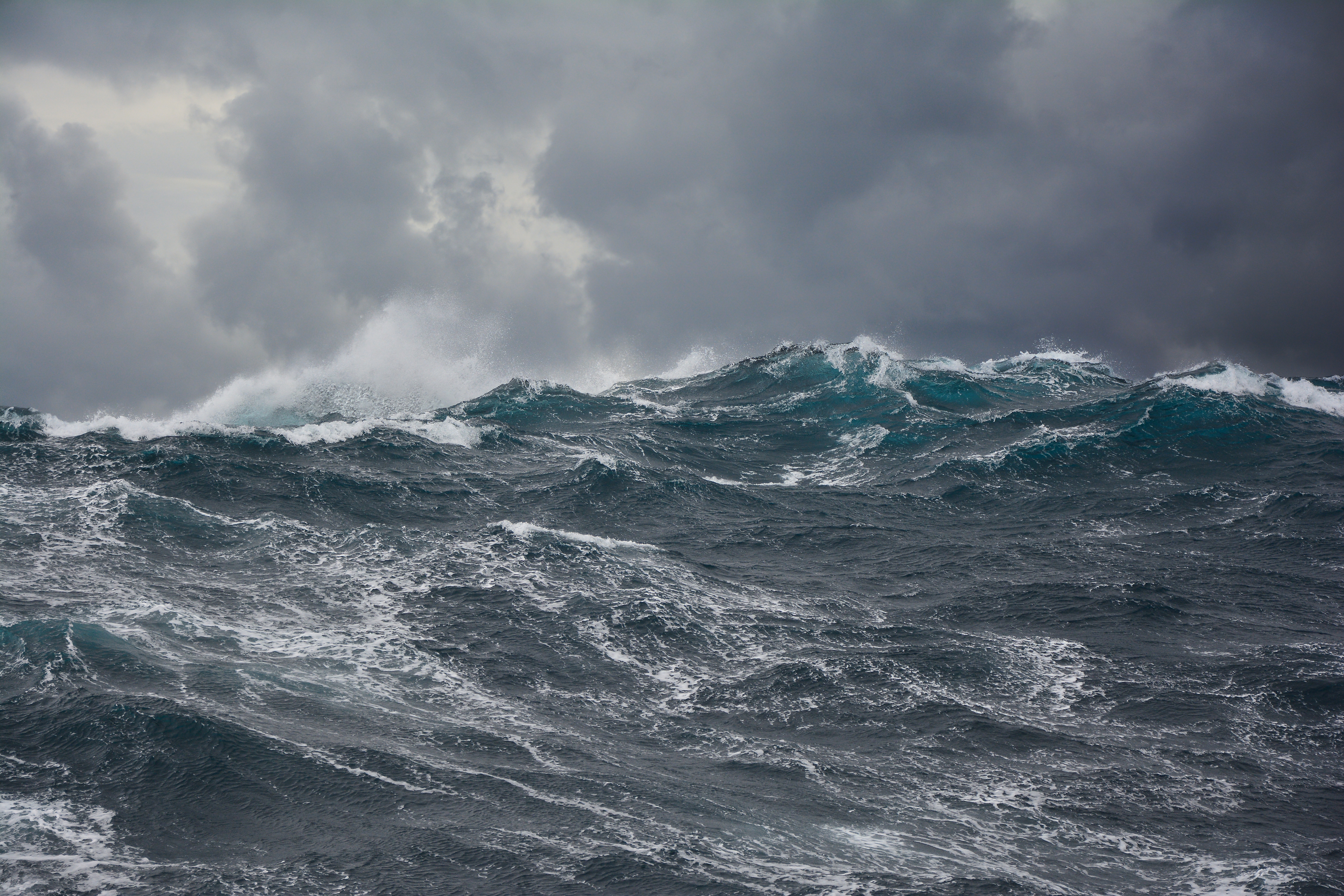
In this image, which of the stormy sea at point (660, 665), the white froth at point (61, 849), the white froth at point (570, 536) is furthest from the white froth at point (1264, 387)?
the white froth at point (61, 849)

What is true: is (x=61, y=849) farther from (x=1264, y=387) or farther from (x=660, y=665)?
(x=1264, y=387)

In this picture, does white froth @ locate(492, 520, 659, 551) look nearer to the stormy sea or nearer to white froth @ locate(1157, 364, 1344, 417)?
the stormy sea

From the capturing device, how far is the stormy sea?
2356cm

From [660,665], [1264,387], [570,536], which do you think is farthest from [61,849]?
[1264,387]

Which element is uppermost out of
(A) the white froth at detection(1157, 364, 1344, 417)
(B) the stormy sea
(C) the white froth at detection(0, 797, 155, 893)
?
(A) the white froth at detection(1157, 364, 1344, 417)

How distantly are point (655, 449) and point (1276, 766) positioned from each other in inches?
1861

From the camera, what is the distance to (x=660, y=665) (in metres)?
36.3

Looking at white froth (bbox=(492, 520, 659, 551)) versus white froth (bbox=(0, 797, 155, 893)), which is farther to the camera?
white froth (bbox=(492, 520, 659, 551))

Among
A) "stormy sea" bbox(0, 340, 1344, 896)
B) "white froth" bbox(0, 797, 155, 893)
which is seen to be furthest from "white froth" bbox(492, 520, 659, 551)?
"white froth" bbox(0, 797, 155, 893)

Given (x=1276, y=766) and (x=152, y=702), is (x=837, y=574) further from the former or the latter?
(x=152, y=702)

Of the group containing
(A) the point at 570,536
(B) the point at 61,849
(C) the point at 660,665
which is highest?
(A) the point at 570,536

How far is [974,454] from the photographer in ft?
225

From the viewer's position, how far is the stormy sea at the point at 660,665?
77.3ft

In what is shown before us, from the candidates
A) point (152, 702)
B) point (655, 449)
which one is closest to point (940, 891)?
point (152, 702)
